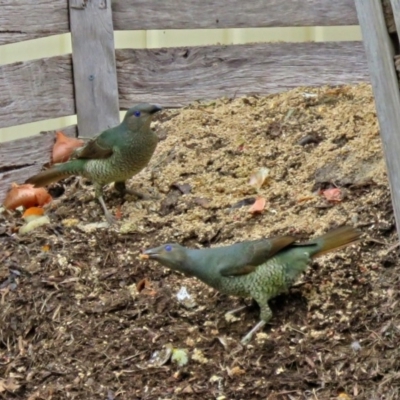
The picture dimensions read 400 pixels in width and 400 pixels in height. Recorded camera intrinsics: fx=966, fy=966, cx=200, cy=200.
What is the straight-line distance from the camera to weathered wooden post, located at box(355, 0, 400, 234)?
3.38 metres

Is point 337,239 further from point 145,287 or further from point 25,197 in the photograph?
point 25,197

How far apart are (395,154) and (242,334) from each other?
1.39m

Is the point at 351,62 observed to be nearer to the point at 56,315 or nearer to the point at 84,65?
the point at 84,65

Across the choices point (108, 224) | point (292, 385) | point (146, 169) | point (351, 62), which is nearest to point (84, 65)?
point (146, 169)

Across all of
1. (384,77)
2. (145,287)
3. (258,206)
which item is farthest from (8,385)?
(384,77)

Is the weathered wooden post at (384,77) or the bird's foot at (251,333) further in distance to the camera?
the bird's foot at (251,333)

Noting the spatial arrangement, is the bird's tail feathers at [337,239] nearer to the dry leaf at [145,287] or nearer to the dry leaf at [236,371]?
the dry leaf at [236,371]

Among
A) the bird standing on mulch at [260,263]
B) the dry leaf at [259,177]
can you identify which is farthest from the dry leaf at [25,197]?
the bird standing on mulch at [260,263]

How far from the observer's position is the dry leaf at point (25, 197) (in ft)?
19.7

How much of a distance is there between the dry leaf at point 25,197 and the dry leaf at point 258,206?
148 centimetres

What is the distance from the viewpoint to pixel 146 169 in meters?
6.20

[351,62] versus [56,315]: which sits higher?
[351,62]

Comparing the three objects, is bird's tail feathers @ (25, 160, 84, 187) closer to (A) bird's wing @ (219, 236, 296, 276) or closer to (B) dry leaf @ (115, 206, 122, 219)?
(B) dry leaf @ (115, 206, 122, 219)

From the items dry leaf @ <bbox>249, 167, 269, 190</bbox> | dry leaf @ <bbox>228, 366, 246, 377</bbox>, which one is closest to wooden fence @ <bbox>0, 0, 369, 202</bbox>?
dry leaf @ <bbox>249, 167, 269, 190</bbox>
